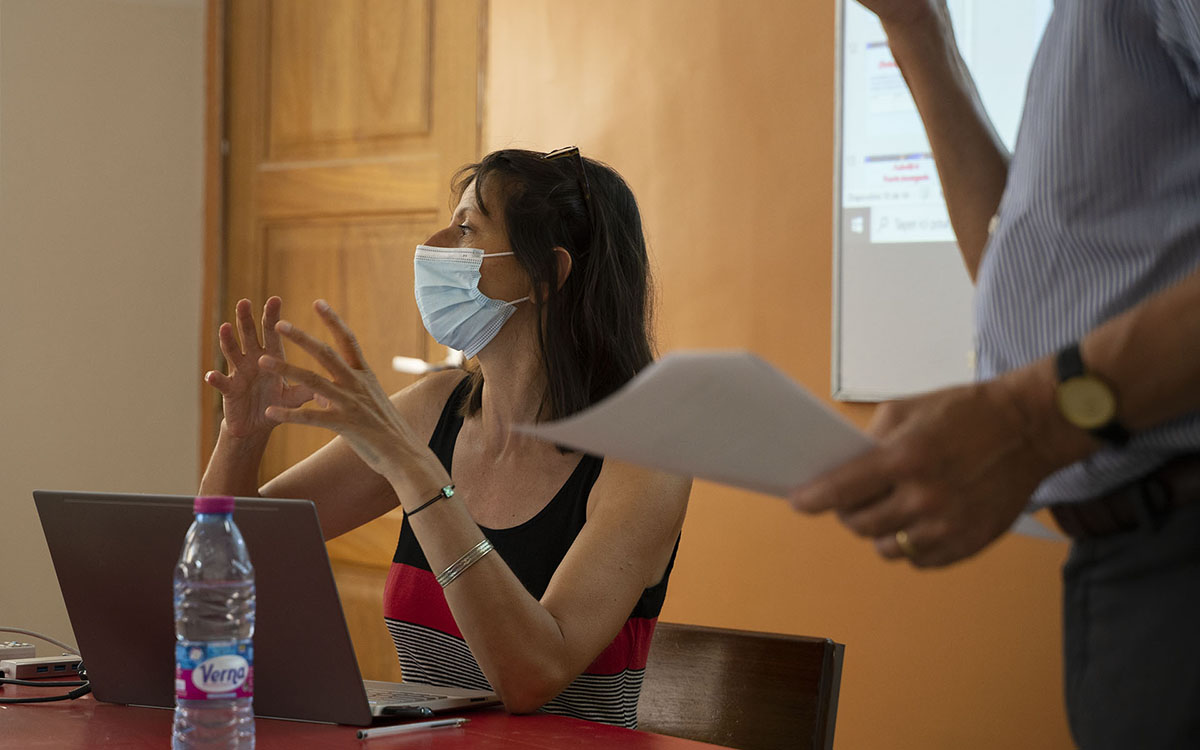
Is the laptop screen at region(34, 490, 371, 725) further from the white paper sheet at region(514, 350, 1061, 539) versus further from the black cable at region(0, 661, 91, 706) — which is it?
the white paper sheet at region(514, 350, 1061, 539)

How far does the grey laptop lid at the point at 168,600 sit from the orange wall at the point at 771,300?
1581 millimetres

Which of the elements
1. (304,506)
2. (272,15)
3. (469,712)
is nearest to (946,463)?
(304,506)

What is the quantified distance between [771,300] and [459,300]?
3.35 ft

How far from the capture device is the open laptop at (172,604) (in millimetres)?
1115

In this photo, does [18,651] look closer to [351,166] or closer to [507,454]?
[507,454]

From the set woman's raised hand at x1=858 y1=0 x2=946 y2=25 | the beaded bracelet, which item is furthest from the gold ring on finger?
the beaded bracelet

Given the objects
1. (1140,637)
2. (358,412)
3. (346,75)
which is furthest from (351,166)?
(1140,637)

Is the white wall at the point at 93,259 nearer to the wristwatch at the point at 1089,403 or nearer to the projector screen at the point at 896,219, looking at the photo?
the projector screen at the point at 896,219

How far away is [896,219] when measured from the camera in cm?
250

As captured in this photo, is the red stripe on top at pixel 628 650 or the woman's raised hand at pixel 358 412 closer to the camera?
the woman's raised hand at pixel 358 412

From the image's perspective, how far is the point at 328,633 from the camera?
3.70ft

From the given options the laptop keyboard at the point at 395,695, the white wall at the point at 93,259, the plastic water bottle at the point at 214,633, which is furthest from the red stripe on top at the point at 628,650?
the white wall at the point at 93,259

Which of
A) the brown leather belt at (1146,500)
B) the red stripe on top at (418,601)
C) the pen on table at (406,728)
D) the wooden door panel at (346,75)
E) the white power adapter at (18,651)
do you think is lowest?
the white power adapter at (18,651)

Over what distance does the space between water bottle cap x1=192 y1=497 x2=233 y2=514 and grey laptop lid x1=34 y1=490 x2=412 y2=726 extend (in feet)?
0.10
